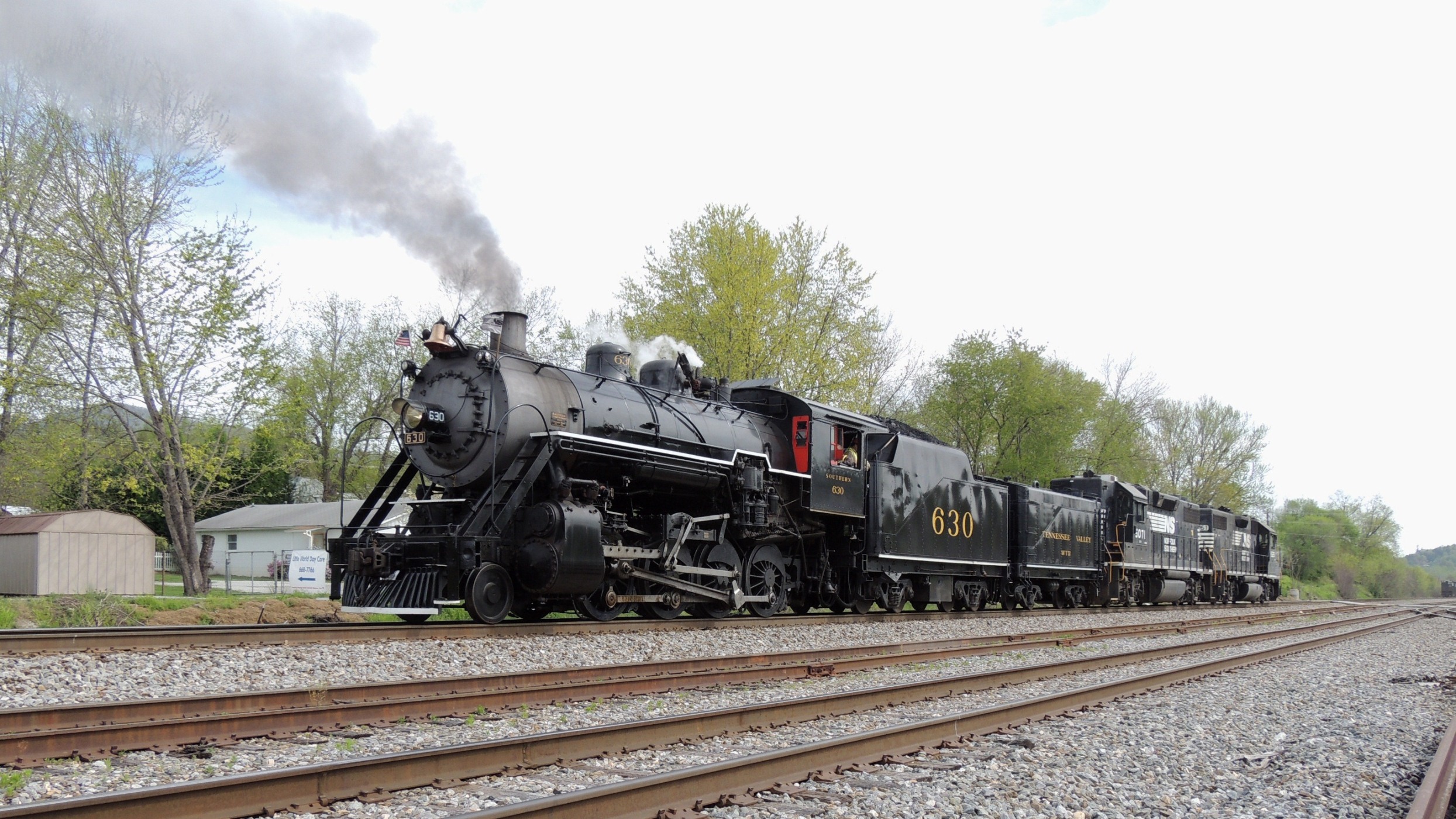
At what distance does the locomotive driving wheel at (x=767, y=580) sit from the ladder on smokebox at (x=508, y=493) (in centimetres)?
444

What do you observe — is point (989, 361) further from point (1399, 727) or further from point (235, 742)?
point (235, 742)

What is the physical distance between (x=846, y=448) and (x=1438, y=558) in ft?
676

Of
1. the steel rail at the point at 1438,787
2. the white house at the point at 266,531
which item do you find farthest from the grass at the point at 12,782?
the white house at the point at 266,531

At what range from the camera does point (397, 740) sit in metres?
5.76

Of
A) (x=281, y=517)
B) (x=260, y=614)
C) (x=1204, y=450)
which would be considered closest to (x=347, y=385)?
(x=281, y=517)

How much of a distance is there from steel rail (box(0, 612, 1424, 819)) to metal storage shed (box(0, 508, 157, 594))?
638 inches

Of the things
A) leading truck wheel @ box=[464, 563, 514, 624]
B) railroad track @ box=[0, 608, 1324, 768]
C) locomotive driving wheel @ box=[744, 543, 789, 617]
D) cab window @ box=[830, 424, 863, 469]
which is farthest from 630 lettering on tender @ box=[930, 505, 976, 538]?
leading truck wheel @ box=[464, 563, 514, 624]

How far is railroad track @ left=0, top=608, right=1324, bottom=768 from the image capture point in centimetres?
521

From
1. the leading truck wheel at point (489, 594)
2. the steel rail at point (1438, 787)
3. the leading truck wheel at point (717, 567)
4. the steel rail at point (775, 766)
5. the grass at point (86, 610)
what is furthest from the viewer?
the leading truck wheel at point (717, 567)

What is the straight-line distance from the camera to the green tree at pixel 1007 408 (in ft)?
125

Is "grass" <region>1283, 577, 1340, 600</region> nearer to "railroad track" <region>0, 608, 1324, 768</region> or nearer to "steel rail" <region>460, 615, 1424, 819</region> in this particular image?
"railroad track" <region>0, 608, 1324, 768</region>

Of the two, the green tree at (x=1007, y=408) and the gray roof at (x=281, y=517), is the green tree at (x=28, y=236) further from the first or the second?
the green tree at (x=1007, y=408)

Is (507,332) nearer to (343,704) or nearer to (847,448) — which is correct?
(847,448)

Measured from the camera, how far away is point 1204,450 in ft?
188
